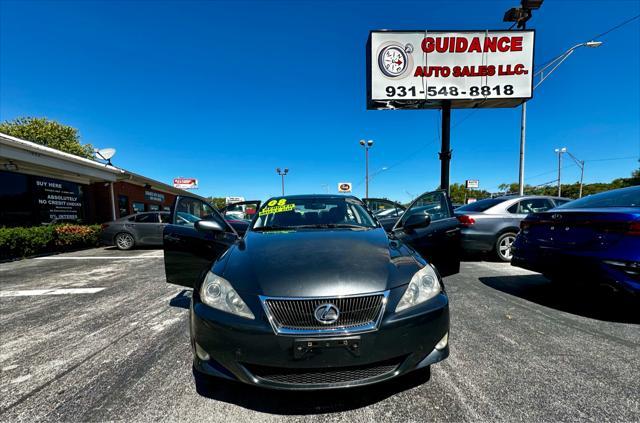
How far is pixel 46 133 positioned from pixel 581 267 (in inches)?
1629

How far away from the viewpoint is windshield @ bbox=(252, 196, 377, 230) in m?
2.67

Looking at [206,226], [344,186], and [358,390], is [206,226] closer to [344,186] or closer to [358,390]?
[358,390]

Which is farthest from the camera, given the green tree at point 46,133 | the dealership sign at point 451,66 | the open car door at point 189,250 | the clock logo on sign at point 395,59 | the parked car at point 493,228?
the green tree at point 46,133

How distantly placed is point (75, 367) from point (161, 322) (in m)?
0.80

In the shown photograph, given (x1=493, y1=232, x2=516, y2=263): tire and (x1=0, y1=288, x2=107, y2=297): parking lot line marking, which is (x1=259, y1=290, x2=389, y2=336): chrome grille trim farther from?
(x1=493, y1=232, x2=516, y2=263): tire

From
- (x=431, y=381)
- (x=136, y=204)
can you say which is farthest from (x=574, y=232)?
(x=136, y=204)

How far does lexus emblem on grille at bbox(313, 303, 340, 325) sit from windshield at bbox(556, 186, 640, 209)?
362 centimetres

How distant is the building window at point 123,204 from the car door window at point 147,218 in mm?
7505

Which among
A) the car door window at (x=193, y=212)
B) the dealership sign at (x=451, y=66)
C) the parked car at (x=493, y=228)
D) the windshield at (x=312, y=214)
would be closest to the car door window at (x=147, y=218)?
the car door window at (x=193, y=212)

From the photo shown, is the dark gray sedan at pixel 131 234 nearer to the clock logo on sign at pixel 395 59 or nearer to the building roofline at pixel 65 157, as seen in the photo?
the building roofline at pixel 65 157

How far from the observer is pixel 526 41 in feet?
29.8

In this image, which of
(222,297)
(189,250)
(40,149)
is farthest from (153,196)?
(222,297)

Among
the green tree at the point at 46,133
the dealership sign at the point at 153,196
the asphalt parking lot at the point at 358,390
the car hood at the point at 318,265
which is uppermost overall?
the green tree at the point at 46,133

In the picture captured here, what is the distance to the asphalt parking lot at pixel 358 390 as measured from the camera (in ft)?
5.09
